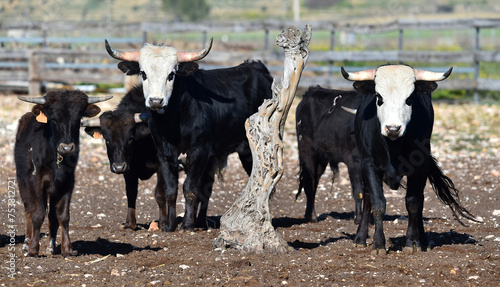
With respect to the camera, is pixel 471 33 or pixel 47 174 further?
pixel 471 33

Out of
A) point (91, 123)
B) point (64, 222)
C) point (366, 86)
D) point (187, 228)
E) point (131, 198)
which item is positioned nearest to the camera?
point (64, 222)

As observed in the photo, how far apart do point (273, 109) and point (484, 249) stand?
2.70 metres

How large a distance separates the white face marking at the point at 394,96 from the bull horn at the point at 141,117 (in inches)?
123

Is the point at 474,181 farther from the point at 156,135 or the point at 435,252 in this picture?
the point at 156,135

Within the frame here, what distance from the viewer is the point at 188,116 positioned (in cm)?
891

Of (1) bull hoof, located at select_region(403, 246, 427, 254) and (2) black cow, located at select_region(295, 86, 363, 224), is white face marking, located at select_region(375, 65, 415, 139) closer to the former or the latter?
(1) bull hoof, located at select_region(403, 246, 427, 254)

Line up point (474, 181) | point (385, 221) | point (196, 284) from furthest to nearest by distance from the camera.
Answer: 1. point (474, 181)
2. point (385, 221)
3. point (196, 284)

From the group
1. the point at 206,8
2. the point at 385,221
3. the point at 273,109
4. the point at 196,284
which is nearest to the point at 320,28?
the point at 385,221

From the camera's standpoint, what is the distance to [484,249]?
741cm

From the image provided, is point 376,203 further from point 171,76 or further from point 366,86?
point 171,76

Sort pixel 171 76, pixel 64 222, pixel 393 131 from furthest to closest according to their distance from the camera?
pixel 171 76 → pixel 64 222 → pixel 393 131

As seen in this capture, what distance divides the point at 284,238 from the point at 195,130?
183 cm

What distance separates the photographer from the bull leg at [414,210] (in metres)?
7.42

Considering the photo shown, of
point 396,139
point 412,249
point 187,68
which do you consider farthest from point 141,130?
point 412,249
